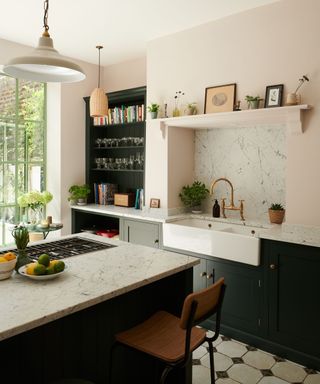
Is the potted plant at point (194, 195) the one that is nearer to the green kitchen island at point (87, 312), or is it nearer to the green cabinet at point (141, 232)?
the green cabinet at point (141, 232)

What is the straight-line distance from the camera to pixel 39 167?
16.4ft

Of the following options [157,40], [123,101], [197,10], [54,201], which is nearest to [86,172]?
[54,201]

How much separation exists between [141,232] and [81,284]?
2131 mm

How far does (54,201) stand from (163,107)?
80.2 inches

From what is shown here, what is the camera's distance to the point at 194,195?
13.1 feet

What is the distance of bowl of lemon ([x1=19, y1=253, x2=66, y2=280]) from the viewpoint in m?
1.90

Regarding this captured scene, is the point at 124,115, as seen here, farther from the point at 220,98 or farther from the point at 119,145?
the point at 220,98

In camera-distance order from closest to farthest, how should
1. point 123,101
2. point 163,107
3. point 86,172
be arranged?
point 163,107 → point 123,101 → point 86,172

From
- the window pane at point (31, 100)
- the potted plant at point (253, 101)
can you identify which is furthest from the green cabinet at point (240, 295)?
the window pane at point (31, 100)

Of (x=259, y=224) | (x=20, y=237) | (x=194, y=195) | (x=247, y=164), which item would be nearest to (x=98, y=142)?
(x=194, y=195)

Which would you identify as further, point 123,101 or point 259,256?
point 123,101

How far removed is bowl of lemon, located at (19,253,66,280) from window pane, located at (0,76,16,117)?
10.3ft

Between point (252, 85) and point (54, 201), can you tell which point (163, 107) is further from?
point (54, 201)

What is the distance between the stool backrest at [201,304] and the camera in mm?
1701
